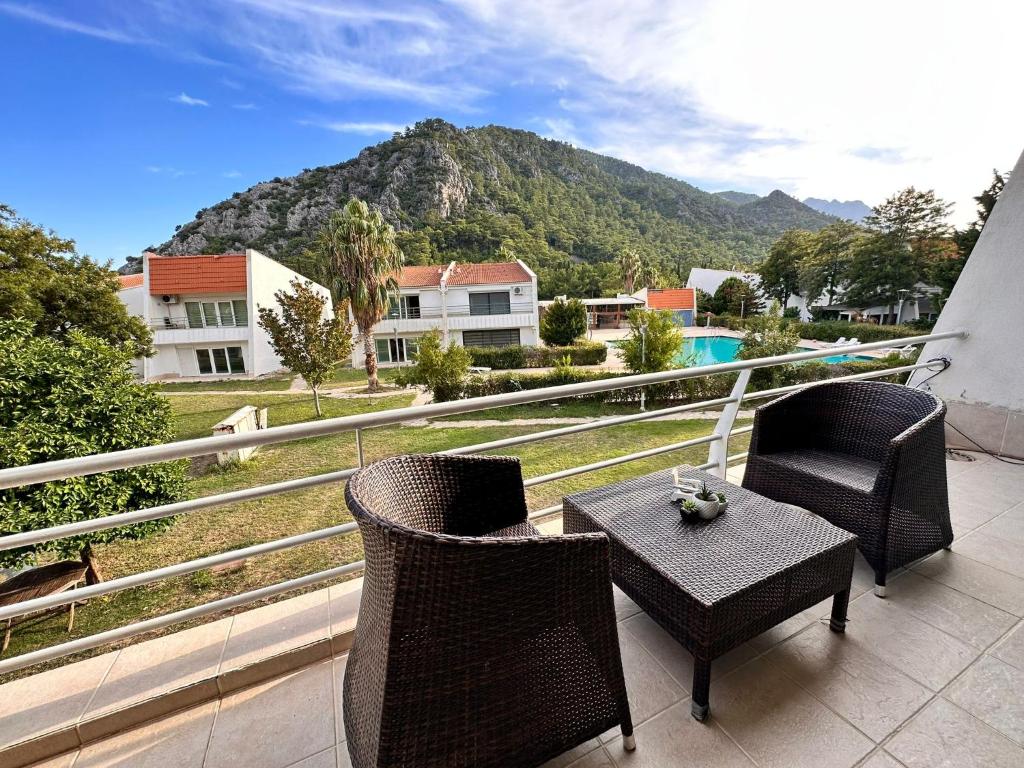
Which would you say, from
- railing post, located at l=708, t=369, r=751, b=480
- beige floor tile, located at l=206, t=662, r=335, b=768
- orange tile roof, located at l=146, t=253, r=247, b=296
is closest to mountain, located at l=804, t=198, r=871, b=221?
orange tile roof, located at l=146, t=253, r=247, b=296

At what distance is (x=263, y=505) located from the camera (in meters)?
5.94

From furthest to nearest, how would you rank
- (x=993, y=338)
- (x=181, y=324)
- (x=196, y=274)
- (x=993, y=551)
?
(x=181, y=324) → (x=196, y=274) → (x=993, y=338) → (x=993, y=551)

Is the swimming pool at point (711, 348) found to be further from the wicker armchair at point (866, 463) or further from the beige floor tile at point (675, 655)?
the beige floor tile at point (675, 655)

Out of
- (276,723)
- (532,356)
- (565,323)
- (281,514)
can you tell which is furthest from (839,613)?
(565,323)

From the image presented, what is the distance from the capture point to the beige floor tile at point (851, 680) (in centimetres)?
112

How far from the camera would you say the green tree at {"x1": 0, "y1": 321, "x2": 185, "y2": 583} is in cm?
304

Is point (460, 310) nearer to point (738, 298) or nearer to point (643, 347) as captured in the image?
point (643, 347)

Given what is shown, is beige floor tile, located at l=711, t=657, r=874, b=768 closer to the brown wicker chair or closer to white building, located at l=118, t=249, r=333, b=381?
the brown wicker chair

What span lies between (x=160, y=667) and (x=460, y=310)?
19.1m

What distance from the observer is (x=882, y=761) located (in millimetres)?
1006

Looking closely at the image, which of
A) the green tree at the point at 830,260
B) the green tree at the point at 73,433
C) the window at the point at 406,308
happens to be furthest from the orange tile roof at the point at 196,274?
the green tree at the point at 830,260

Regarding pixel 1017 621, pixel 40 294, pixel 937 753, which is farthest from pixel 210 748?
pixel 40 294

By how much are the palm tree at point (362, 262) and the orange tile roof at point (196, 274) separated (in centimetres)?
517

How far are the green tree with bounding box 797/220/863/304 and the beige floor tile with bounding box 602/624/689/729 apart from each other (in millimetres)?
29939
